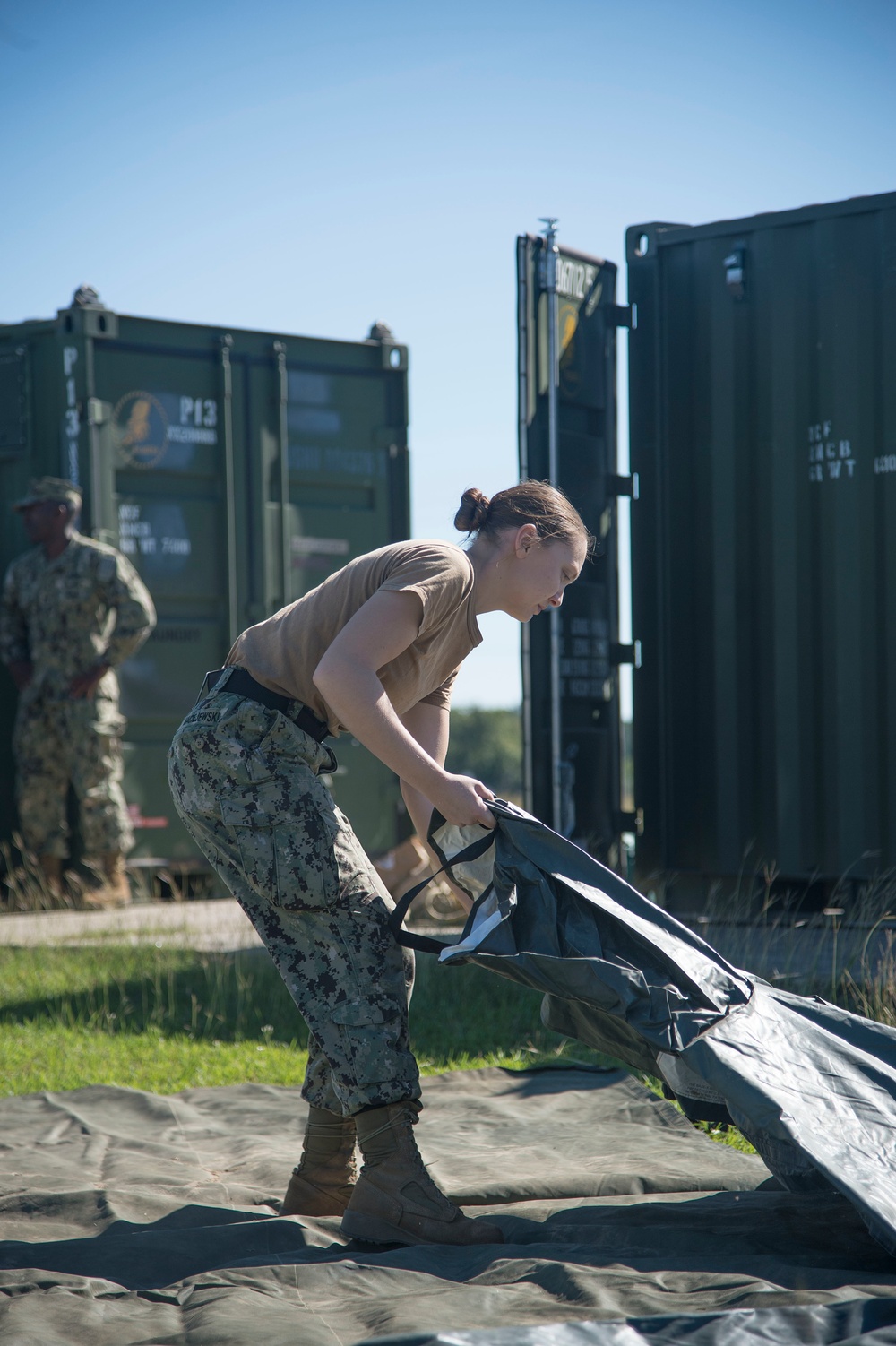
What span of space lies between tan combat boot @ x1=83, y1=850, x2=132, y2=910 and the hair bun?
5.21 m

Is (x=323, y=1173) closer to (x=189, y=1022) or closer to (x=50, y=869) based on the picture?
(x=189, y=1022)

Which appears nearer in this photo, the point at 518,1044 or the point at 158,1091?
the point at 158,1091

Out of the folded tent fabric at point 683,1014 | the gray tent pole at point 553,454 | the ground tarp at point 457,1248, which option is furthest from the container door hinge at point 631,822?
the folded tent fabric at point 683,1014

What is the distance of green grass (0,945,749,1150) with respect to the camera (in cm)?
464

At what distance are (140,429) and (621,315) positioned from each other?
308cm

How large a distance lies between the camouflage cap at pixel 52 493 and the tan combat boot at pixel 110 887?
6.82 ft

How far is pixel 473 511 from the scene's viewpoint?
305 cm

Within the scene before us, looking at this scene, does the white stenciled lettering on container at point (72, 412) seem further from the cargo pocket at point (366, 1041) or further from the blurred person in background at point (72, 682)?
the cargo pocket at point (366, 1041)

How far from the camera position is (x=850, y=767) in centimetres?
600

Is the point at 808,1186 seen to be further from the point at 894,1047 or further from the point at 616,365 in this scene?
the point at 616,365

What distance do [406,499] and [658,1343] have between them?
724cm

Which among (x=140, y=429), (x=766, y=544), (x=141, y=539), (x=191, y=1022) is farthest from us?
(x=141, y=539)

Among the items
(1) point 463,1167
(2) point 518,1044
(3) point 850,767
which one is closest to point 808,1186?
(1) point 463,1167

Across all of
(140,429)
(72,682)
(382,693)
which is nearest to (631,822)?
(72,682)
